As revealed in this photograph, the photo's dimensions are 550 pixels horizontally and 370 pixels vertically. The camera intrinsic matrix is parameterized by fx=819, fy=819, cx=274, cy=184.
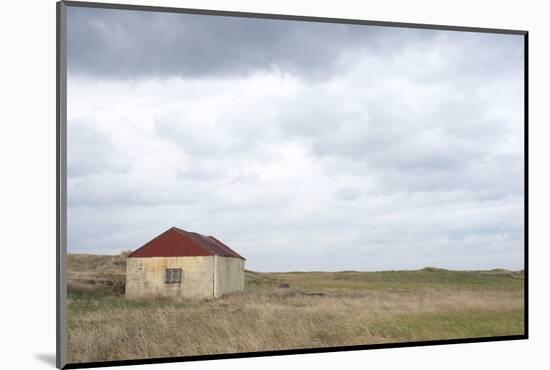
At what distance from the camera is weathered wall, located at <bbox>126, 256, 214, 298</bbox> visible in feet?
49.0

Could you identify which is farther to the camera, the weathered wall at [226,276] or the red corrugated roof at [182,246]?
the weathered wall at [226,276]

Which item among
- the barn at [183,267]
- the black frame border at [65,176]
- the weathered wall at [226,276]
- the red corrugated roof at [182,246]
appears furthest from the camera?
the weathered wall at [226,276]

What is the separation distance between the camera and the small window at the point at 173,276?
15.3m

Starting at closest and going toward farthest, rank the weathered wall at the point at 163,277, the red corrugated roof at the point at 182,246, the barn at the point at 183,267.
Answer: the red corrugated roof at the point at 182,246 < the barn at the point at 183,267 < the weathered wall at the point at 163,277

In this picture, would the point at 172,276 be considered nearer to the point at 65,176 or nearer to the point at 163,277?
the point at 163,277

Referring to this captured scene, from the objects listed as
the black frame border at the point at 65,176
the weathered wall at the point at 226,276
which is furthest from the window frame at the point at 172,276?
the black frame border at the point at 65,176

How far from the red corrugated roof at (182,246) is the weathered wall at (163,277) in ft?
0.48

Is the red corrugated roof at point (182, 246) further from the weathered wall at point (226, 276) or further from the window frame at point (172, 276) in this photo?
the window frame at point (172, 276)

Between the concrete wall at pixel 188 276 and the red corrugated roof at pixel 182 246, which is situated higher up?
the red corrugated roof at pixel 182 246

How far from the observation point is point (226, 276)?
15.6 meters

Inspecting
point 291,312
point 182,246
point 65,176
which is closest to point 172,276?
point 182,246

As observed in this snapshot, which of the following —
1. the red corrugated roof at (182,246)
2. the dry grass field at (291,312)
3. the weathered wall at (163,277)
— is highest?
the red corrugated roof at (182,246)

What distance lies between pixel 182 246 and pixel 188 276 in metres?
0.61

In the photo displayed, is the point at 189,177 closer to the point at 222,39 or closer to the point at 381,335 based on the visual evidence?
the point at 222,39
